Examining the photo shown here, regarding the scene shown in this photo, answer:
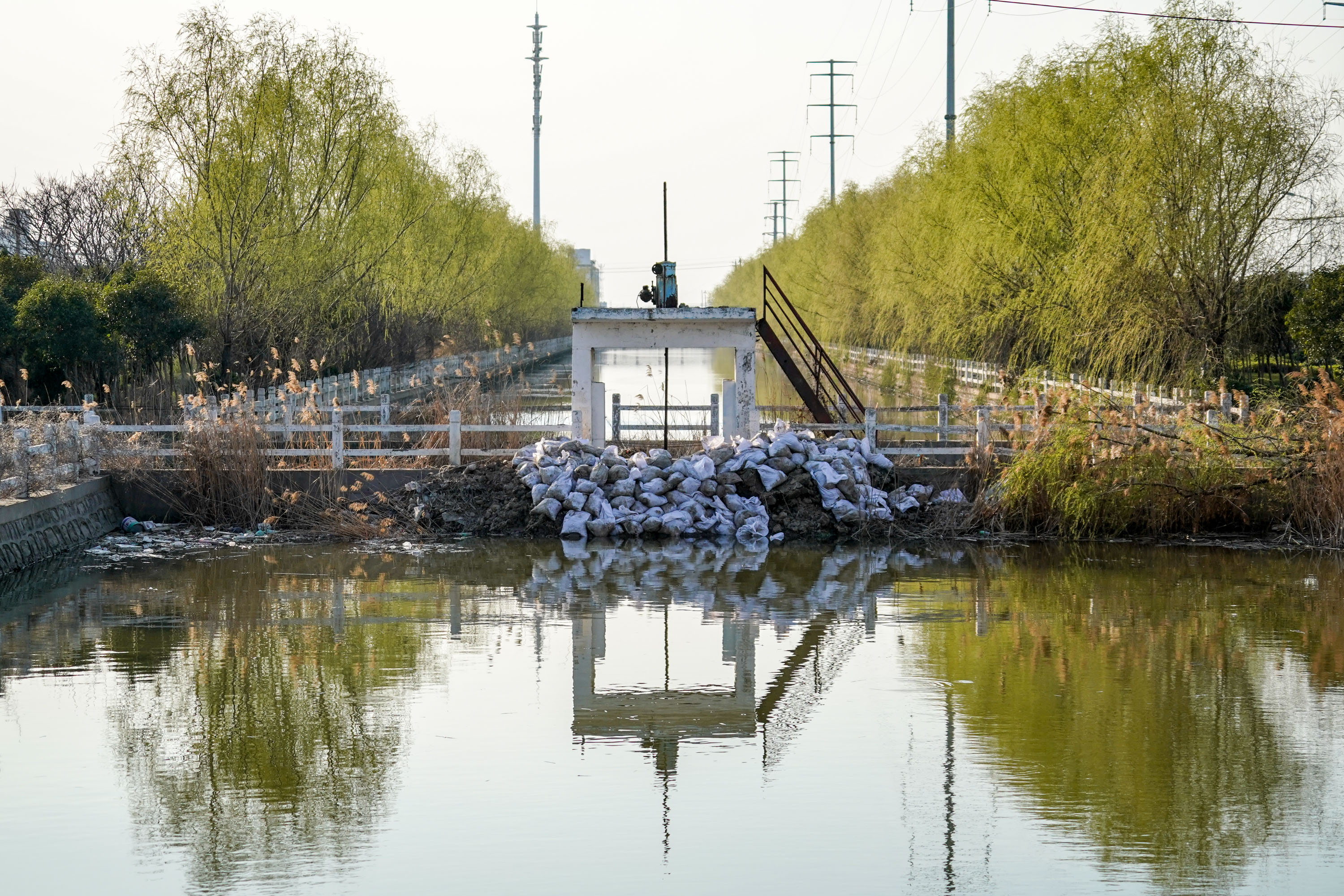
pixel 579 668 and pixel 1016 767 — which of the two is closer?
pixel 1016 767

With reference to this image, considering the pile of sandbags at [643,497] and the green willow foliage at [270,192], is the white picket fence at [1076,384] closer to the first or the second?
the pile of sandbags at [643,497]

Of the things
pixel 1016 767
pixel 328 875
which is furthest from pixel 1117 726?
A: pixel 328 875

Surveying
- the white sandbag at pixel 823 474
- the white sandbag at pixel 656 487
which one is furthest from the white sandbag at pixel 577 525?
the white sandbag at pixel 823 474

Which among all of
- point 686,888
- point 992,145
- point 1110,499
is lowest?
point 686,888

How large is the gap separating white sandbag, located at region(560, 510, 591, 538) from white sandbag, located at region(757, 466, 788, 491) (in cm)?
235

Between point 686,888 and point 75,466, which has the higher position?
point 75,466

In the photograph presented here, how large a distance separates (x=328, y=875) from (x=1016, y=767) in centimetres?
424

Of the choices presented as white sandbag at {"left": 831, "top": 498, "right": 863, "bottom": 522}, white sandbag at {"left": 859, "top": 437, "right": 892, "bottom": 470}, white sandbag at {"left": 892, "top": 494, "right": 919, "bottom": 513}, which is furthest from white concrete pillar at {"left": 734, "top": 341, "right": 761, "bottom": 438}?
white sandbag at {"left": 892, "top": 494, "right": 919, "bottom": 513}

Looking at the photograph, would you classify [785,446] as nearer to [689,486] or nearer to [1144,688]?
[689,486]

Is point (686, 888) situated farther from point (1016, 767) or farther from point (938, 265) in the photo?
point (938, 265)

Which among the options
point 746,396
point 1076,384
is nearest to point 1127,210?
point 1076,384

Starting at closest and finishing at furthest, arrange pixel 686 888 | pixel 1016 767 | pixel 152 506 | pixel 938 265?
pixel 686 888
pixel 1016 767
pixel 152 506
pixel 938 265

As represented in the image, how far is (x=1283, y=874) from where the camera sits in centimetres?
772

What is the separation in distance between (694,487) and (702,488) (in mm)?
101
